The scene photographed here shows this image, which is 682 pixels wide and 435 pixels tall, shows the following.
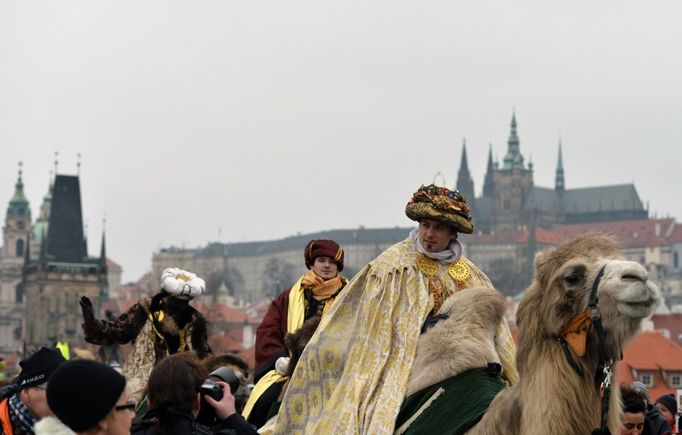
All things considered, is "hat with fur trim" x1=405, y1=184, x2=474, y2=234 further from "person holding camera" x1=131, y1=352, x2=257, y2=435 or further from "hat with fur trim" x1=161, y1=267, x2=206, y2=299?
"hat with fur trim" x1=161, y1=267, x2=206, y2=299

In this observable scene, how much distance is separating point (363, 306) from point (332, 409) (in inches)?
18.9

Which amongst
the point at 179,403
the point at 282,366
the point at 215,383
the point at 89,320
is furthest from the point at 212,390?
the point at 89,320

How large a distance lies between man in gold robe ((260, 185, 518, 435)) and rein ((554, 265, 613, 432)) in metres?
1.17

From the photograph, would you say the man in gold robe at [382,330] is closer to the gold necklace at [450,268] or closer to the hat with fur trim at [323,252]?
the gold necklace at [450,268]

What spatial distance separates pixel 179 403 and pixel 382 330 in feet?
4.12

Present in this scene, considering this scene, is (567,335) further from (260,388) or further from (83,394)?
(260,388)

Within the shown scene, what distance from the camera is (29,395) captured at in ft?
20.3

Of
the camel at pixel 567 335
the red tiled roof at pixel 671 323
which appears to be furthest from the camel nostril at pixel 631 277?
the red tiled roof at pixel 671 323

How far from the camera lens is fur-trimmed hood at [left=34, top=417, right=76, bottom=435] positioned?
15.2 ft

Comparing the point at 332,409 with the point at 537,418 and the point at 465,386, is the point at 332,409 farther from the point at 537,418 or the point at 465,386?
the point at 537,418

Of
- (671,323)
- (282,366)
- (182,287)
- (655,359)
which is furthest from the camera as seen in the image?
(671,323)

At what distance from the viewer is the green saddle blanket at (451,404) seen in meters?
6.15

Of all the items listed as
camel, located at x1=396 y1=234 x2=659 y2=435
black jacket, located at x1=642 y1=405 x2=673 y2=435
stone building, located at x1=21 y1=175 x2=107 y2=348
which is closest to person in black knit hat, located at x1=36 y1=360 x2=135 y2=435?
camel, located at x1=396 y1=234 x2=659 y2=435

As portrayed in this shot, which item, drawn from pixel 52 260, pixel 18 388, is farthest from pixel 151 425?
pixel 52 260
